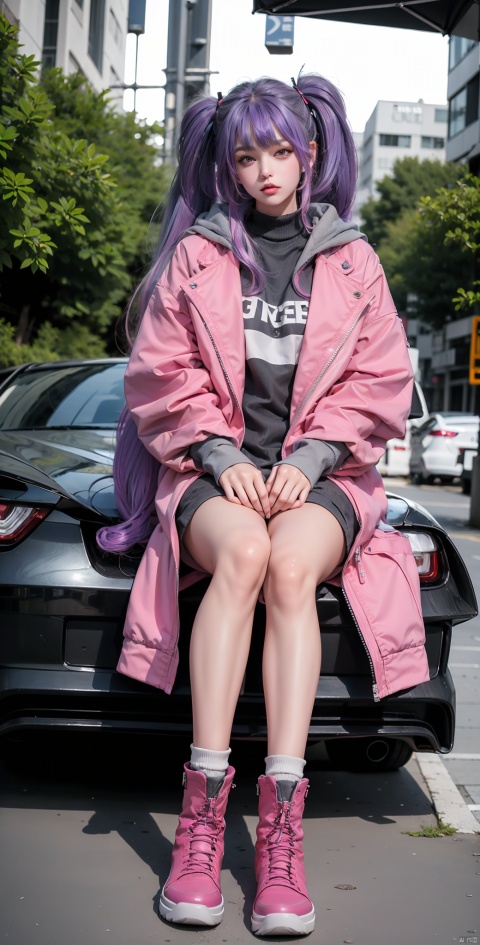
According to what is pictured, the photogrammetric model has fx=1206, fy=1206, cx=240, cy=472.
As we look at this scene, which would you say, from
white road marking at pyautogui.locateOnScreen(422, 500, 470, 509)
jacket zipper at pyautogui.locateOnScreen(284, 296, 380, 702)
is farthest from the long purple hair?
white road marking at pyautogui.locateOnScreen(422, 500, 470, 509)

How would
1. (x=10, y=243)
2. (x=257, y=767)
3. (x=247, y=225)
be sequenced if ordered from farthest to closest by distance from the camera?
1. (x=10, y=243)
2. (x=257, y=767)
3. (x=247, y=225)

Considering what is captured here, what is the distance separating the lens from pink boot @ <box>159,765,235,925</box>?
255cm

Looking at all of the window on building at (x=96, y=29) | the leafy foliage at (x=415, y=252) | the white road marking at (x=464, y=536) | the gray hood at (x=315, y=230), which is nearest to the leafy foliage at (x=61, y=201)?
the gray hood at (x=315, y=230)

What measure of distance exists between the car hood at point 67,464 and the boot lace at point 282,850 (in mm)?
913

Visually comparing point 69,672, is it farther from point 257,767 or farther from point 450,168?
point 450,168

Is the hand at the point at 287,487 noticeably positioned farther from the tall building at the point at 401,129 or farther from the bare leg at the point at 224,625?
the tall building at the point at 401,129

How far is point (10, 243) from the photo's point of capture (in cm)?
555

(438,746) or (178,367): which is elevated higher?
(178,367)

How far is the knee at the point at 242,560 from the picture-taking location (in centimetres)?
280

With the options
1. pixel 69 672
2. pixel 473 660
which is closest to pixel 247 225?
pixel 69 672

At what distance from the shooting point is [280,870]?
262 centimetres

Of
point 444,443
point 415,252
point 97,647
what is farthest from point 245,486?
point 415,252

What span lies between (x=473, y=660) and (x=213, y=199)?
3.03 metres

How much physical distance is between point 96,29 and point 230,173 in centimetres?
2506
